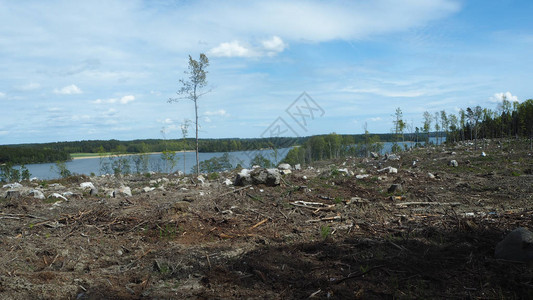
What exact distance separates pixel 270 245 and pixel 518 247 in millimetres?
3608

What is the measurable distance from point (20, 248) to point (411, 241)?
6682mm

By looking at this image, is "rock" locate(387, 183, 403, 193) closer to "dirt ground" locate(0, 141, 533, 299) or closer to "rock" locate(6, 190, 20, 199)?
"dirt ground" locate(0, 141, 533, 299)

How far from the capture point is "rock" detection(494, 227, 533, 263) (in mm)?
4250

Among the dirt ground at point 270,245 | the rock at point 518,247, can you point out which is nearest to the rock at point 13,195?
the dirt ground at point 270,245

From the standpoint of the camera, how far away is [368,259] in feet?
15.8

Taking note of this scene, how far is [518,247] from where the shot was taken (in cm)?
432

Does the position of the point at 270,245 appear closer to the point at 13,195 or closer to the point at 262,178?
the point at 262,178

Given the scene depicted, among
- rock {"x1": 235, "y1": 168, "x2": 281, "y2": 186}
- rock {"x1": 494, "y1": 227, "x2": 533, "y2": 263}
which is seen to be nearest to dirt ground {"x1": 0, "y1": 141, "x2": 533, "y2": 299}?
rock {"x1": 494, "y1": 227, "x2": 533, "y2": 263}

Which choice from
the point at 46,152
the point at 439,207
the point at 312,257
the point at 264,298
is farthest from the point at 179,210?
the point at 46,152

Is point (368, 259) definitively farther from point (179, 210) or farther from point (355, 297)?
point (179, 210)

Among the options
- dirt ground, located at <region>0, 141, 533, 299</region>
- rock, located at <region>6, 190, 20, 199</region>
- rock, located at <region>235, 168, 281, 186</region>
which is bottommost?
dirt ground, located at <region>0, 141, 533, 299</region>

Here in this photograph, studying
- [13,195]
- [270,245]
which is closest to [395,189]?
[270,245]

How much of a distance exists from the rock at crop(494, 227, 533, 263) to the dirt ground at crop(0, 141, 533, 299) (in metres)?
0.15

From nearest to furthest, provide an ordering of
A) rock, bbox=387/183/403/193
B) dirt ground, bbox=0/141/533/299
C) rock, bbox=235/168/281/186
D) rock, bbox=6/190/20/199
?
dirt ground, bbox=0/141/533/299
rock, bbox=387/183/403/193
rock, bbox=6/190/20/199
rock, bbox=235/168/281/186
